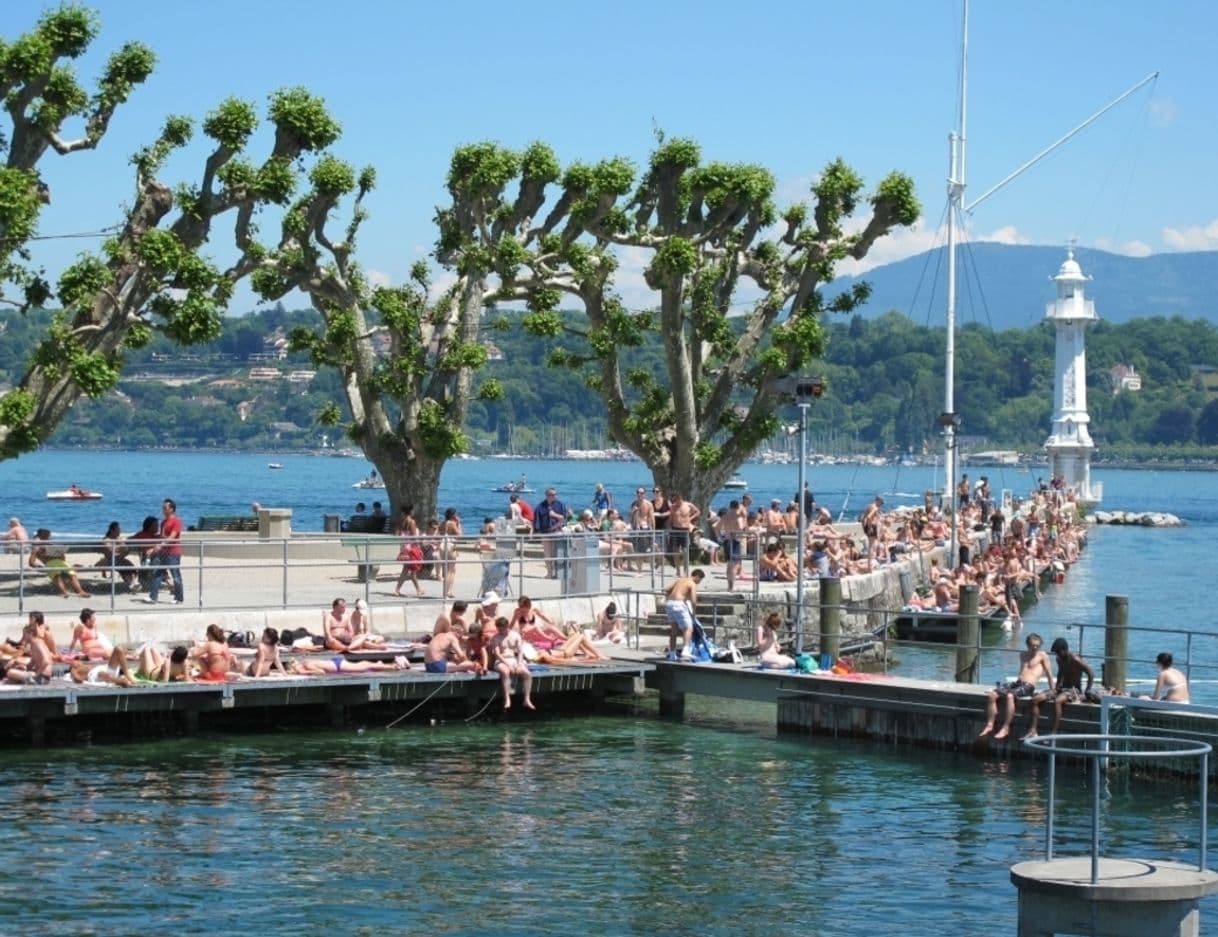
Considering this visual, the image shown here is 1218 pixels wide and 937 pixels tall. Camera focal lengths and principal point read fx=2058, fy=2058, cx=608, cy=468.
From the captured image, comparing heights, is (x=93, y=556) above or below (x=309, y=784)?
above

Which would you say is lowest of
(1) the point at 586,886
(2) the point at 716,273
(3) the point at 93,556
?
(1) the point at 586,886

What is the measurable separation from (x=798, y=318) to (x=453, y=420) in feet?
27.5

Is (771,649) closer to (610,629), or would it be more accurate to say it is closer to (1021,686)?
(610,629)

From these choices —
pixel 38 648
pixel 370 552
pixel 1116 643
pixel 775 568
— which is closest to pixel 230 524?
pixel 370 552

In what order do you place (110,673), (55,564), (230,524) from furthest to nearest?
1. (230,524)
2. (55,564)
3. (110,673)

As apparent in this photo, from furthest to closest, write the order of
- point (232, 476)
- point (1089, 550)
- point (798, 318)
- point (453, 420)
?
point (232, 476), point (1089, 550), point (798, 318), point (453, 420)

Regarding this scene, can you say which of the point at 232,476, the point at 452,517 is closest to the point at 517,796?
A: the point at 452,517

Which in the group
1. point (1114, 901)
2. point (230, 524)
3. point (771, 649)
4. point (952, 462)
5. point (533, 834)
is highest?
point (952, 462)

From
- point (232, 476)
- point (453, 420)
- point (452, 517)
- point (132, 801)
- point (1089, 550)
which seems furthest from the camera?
point (232, 476)

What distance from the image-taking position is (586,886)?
19.7 metres

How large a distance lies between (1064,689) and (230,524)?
2383cm

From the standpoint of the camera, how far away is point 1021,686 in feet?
84.7

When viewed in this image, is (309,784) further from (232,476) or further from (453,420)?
(232,476)

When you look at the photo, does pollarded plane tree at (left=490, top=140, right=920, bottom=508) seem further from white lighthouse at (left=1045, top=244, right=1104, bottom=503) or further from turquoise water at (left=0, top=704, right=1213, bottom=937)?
white lighthouse at (left=1045, top=244, right=1104, bottom=503)
